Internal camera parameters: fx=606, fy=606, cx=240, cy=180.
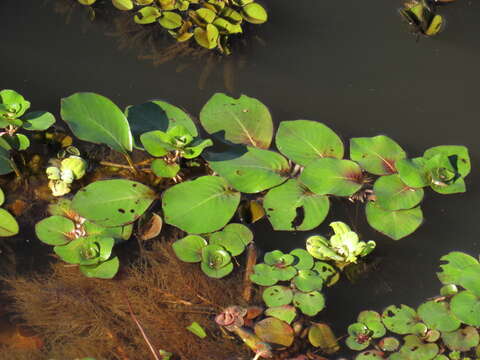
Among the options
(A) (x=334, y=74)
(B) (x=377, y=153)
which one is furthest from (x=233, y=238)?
(A) (x=334, y=74)

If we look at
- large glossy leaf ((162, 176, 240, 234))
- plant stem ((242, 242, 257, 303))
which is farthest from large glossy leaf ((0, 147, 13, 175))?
plant stem ((242, 242, 257, 303))

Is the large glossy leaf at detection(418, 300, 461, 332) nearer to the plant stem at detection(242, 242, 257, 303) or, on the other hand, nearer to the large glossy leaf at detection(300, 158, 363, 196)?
the large glossy leaf at detection(300, 158, 363, 196)

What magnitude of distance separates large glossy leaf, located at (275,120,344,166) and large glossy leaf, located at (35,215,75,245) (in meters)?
0.98

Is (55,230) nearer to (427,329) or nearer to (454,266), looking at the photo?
(427,329)

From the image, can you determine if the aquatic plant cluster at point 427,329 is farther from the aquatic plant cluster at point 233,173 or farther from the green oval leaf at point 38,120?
the green oval leaf at point 38,120

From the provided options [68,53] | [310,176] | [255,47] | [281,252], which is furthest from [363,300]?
[68,53]

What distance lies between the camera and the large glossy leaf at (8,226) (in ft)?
8.40

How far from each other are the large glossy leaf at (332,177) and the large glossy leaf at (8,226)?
1240 millimetres

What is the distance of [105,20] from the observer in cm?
337

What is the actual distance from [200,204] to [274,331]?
1.99 ft

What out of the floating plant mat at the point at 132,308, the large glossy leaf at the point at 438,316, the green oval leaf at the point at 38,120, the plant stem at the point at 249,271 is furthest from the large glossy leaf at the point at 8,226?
the large glossy leaf at the point at 438,316

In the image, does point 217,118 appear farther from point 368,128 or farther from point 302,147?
point 368,128

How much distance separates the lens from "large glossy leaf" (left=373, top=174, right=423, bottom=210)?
2.61 metres

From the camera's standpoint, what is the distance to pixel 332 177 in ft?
8.68
